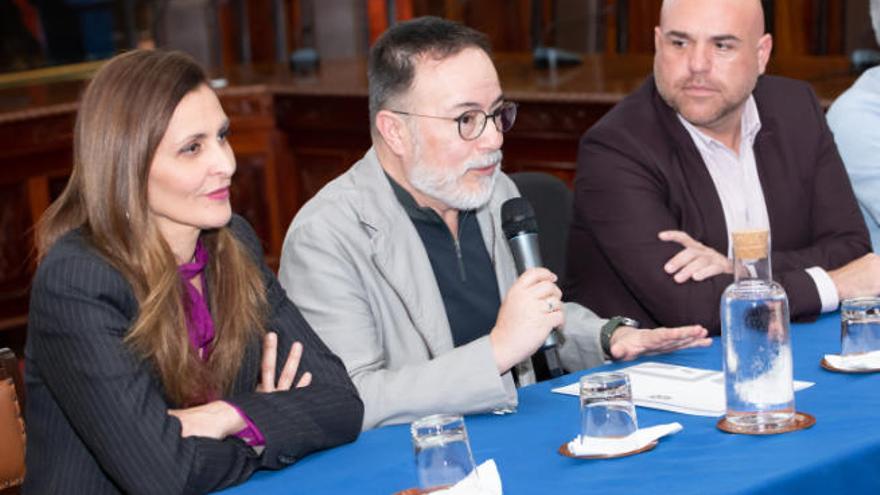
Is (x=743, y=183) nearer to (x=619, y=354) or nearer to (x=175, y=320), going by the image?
(x=619, y=354)

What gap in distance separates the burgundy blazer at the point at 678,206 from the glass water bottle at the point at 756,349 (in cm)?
77

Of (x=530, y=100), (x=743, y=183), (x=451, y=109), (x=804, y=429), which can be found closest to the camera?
(x=804, y=429)

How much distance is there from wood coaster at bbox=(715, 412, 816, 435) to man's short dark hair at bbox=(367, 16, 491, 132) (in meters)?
0.93

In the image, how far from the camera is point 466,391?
2229mm

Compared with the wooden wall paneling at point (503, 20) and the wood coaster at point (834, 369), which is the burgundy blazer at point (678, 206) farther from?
the wooden wall paneling at point (503, 20)

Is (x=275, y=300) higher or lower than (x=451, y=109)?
lower

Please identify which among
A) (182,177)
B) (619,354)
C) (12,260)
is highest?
(182,177)

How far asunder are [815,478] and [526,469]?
378 mm

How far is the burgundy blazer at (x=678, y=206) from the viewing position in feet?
9.39

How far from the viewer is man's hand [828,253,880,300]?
279 cm

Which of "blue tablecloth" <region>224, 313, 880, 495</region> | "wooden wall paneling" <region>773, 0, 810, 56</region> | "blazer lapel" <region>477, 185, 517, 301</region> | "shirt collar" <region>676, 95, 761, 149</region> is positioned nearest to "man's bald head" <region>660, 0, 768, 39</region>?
"shirt collar" <region>676, 95, 761, 149</region>

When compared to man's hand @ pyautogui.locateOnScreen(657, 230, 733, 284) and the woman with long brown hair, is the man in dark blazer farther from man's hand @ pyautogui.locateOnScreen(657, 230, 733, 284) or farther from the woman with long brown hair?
the woman with long brown hair

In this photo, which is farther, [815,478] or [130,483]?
[130,483]

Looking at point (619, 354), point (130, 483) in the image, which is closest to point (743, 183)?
point (619, 354)
